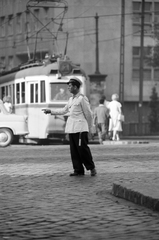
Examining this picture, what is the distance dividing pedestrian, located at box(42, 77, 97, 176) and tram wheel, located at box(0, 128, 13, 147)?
593 inches

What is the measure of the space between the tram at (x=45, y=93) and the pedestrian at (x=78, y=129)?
53.5ft

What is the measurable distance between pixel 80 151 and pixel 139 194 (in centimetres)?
453

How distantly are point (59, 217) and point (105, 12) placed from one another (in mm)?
59930

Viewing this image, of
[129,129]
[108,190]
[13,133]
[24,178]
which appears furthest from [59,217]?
[129,129]

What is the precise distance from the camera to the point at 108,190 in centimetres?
1238

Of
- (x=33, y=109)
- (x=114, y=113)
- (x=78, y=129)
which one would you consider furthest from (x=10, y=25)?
(x=78, y=129)

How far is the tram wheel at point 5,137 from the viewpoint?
30.1 metres

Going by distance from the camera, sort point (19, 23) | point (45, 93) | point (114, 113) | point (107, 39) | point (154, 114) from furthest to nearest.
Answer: point (19, 23) < point (107, 39) < point (154, 114) < point (114, 113) < point (45, 93)

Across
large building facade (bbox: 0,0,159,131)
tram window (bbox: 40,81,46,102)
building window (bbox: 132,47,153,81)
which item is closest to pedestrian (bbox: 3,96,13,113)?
tram window (bbox: 40,81,46,102)

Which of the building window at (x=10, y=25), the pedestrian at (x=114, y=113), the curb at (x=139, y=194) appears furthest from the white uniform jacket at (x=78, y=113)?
the building window at (x=10, y=25)

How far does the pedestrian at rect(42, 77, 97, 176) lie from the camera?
14.9 m

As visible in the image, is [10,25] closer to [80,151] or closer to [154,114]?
[154,114]

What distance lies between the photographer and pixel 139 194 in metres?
10.4

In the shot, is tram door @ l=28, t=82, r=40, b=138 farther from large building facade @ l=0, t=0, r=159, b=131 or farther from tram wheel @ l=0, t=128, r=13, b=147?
large building facade @ l=0, t=0, r=159, b=131
